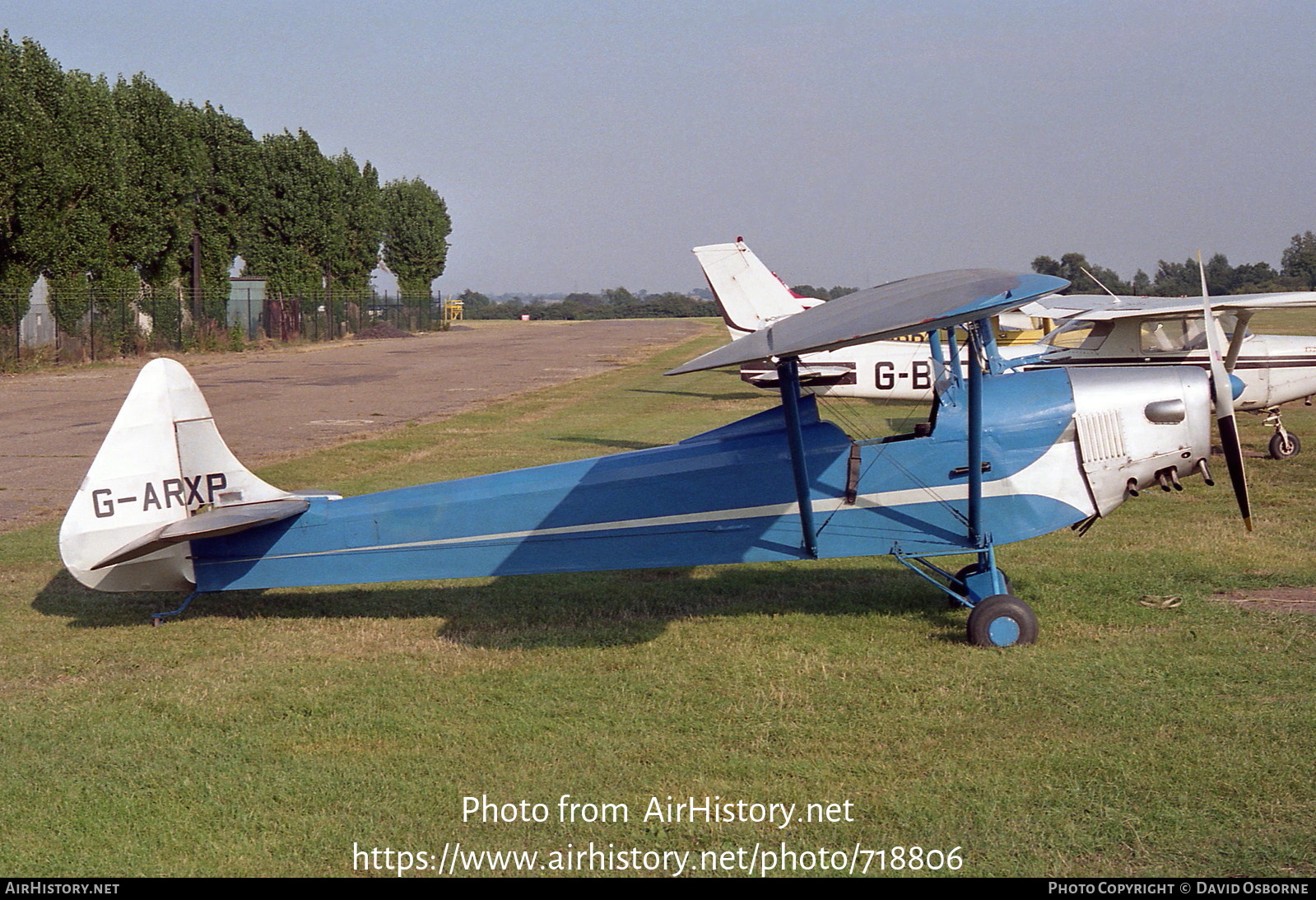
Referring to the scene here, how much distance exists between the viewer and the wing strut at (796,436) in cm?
591

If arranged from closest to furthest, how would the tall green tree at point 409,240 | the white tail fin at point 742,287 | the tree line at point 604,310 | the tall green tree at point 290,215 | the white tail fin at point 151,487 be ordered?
1. the white tail fin at point 151,487
2. the white tail fin at point 742,287
3. the tall green tree at point 290,215
4. the tall green tree at point 409,240
5. the tree line at point 604,310

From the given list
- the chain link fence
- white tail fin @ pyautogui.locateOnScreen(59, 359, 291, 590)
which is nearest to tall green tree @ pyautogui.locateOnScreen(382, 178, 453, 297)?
the chain link fence

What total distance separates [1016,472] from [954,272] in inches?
50.1

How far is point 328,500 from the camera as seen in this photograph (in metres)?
6.97

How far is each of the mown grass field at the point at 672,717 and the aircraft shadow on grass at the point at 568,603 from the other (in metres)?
0.03

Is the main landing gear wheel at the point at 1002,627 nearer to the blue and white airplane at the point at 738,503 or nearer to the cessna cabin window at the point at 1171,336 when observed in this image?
the blue and white airplane at the point at 738,503

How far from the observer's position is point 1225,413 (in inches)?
245

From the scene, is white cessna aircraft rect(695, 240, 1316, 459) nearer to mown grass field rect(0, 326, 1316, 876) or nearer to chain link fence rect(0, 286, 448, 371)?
mown grass field rect(0, 326, 1316, 876)

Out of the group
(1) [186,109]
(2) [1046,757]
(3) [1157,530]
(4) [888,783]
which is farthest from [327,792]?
(1) [186,109]

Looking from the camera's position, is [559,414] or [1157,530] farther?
[559,414]

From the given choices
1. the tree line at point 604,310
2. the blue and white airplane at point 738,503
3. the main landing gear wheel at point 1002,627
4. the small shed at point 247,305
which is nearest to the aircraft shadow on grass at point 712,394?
the blue and white airplane at point 738,503

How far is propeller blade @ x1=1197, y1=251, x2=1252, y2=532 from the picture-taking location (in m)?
6.17

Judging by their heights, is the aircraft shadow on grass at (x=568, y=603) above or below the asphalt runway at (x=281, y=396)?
below

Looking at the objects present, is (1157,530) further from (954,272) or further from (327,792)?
(327,792)
